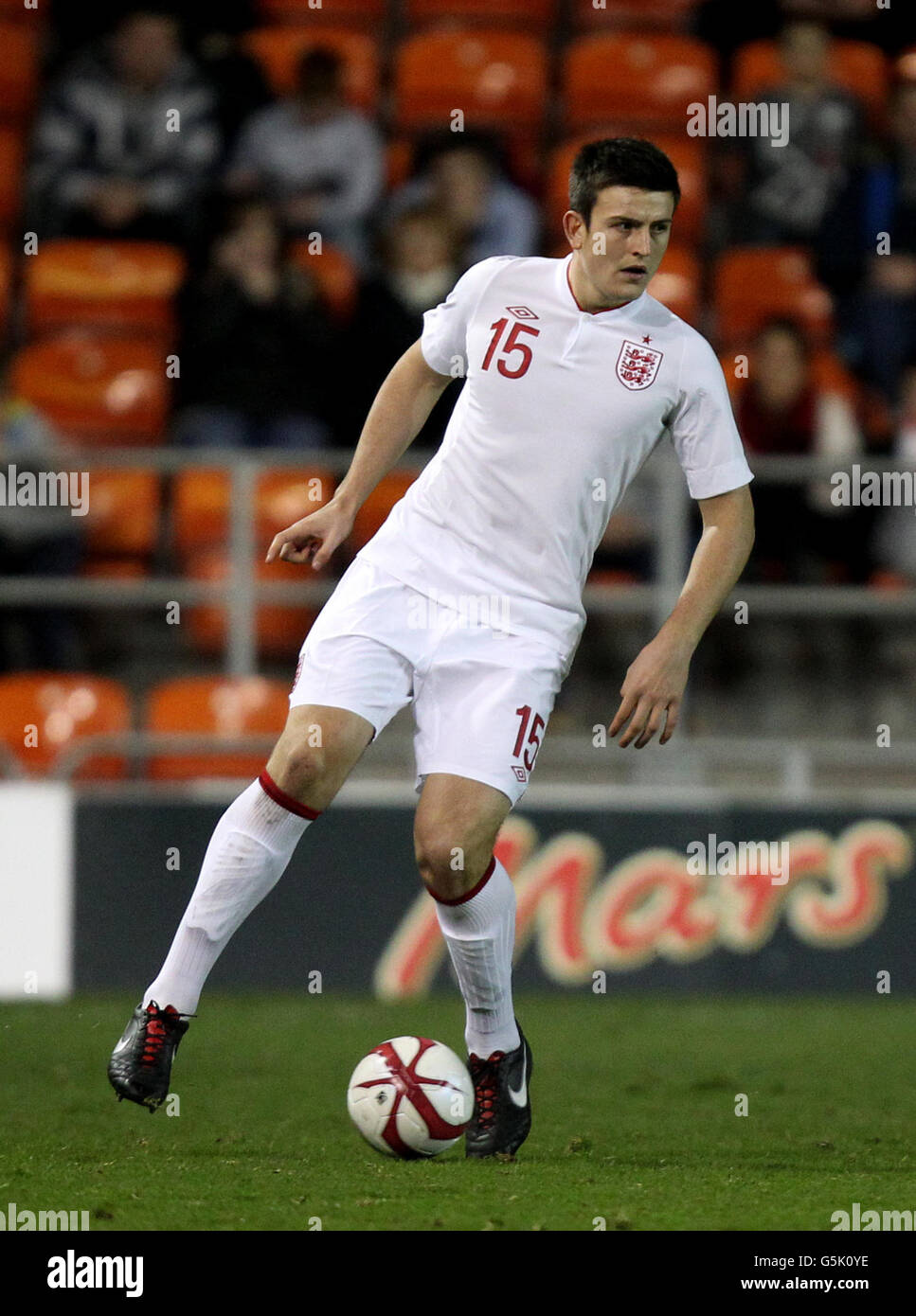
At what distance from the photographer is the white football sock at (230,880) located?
4648 mm

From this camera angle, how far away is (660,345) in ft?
15.8

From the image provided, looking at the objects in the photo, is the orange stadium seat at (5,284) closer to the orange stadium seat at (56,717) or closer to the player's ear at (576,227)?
the orange stadium seat at (56,717)

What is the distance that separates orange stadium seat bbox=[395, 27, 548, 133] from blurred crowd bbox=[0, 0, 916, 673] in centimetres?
51

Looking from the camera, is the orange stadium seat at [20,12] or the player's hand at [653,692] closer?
the player's hand at [653,692]

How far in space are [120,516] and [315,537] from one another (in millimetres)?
4752

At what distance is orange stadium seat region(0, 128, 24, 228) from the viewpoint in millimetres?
11266

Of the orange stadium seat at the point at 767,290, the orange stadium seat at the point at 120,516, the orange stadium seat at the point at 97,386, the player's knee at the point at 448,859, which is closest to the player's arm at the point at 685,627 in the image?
the player's knee at the point at 448,859

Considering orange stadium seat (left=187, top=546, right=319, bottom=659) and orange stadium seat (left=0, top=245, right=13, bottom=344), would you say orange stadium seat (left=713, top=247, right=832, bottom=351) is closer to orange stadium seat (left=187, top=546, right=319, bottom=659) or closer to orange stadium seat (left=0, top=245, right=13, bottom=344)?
orange stadium seat (left=187, top=546, right=319, bottom=659)

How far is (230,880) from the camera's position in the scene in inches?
184

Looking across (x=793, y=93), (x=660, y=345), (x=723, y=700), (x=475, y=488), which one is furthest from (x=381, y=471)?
(x=793, y=93)

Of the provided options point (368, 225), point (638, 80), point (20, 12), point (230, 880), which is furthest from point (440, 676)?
point (20, 12)

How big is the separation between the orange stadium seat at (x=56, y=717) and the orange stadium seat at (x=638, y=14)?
556 centimetres

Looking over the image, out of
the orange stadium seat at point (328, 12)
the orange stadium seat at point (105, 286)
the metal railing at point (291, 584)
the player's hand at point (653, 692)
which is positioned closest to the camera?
the player's hand at point (653, 692)

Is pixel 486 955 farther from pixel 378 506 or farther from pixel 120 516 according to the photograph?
pixel 120 516
